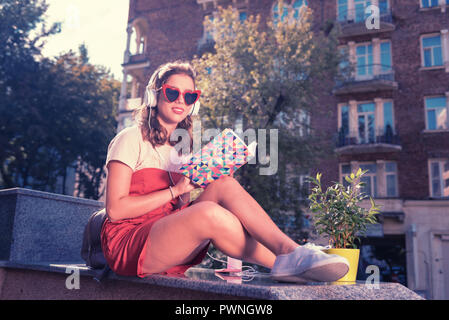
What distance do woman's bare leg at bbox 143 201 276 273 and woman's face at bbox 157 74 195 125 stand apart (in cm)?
84

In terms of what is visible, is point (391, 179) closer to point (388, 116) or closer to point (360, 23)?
point (388, 116)

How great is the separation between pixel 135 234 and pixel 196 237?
0.41m

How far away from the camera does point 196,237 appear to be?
2473 millimetres

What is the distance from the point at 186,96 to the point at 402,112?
1732 centimetres

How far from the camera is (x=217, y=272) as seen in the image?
3156 millimetres

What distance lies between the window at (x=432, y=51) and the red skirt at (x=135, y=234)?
18729 millimetres

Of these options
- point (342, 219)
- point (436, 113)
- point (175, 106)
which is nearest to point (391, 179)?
point (436, 113)

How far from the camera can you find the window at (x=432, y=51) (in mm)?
18359

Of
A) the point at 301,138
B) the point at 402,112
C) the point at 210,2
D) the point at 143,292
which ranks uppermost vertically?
the point at 210,2

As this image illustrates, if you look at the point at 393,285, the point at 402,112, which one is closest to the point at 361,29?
the point at 402,112

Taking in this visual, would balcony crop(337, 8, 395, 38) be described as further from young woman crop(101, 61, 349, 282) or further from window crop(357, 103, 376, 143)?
young woman crop(101, 61, 349, 282)

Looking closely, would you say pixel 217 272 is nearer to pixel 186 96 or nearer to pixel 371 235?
pixel 186 96

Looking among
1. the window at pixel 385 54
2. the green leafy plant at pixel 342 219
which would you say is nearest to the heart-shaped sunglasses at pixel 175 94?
the green leafy plant at pixel 342 219
